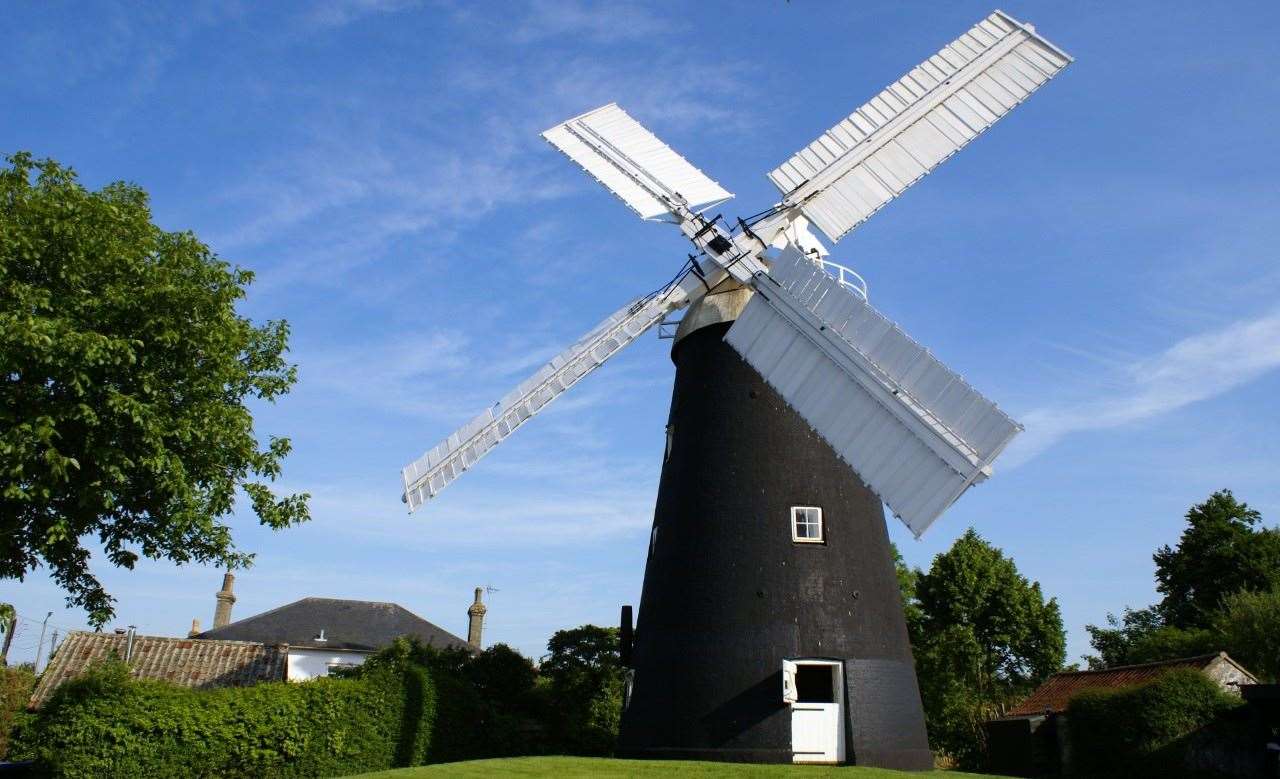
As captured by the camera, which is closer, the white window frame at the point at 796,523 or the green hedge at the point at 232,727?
the white window frame at the point at 796,523

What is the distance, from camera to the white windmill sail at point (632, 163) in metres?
17.3

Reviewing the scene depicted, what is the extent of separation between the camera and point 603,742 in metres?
22.9

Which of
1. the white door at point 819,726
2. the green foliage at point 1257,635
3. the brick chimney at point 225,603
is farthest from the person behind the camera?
the brick chimney at point 225,603

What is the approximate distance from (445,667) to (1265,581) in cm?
3446

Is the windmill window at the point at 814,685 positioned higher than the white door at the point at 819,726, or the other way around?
the windmill window at the point at 814,685

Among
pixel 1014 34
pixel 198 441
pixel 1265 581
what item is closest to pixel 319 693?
pixel 198 441

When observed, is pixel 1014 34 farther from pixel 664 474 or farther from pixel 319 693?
pixel 319 693

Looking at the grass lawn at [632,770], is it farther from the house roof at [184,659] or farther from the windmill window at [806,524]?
the house roof at [184,659]

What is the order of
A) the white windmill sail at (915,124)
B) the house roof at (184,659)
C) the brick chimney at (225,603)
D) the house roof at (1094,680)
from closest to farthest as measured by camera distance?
1. the white windmill sail at (915,124)
2. the house roof at (1094,680)
3. the house roof at (184,659)
4. the brick chimney at (225,603)

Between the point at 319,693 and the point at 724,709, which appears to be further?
the point at 319,693

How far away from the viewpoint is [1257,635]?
97.0 feet

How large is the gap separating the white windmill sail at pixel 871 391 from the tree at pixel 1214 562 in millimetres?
32161

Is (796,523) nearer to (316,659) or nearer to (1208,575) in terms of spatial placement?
(316,659)

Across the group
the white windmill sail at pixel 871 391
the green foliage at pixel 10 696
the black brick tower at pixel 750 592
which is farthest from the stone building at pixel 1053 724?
the green foliage at pixel 10 696
